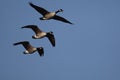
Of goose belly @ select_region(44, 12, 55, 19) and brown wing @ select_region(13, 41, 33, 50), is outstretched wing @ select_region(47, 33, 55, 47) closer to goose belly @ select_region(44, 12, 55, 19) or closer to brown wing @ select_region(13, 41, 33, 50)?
brown wing @ select_region(13, 41, 33, 50)

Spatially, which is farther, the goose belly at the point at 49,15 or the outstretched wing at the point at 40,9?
the goose belly at the point at 49,15

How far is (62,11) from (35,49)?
5395 millimetres

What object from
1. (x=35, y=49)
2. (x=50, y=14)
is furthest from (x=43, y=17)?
(x=35, y=49)

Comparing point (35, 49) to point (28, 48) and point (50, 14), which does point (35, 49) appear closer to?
point (28, 48)

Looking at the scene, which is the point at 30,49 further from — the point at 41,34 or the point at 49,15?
the point at 49,15

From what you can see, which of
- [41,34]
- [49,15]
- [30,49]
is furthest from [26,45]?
[49,15]

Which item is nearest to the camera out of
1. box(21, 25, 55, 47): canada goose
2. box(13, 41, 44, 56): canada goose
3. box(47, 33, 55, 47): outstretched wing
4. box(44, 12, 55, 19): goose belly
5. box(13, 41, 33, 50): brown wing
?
box(44, 12, 55, 19): goose belly

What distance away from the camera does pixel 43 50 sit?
179 feet

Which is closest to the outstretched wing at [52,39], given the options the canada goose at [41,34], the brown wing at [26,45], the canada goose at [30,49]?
the canada goose at [41,34]

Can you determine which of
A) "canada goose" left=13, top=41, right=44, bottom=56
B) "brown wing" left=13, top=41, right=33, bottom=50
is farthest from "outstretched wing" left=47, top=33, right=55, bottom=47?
"brown wing" left=13, top=41, right=33, bottom=50

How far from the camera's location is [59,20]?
53875 millimetres

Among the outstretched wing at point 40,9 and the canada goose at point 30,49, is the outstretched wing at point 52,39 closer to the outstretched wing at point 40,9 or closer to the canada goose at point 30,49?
the canada goose at point 30,49

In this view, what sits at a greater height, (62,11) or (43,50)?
(62,11)

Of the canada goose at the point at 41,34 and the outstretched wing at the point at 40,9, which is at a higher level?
the outstretched wing at the point at 40,9
